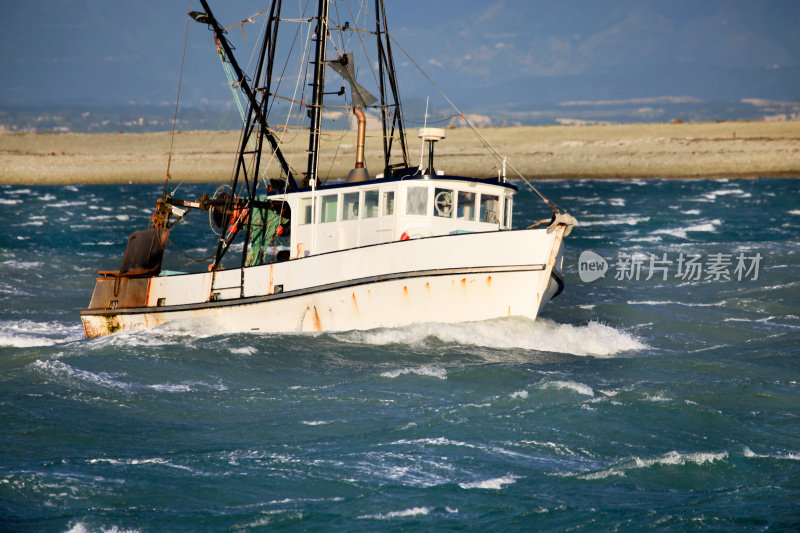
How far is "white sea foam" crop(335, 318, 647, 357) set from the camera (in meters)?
16.7

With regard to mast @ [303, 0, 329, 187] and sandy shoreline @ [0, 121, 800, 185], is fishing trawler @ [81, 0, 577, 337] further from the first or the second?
sandy shoreline @ [0, 121, 800, 185]

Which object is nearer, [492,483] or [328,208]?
[492,483]

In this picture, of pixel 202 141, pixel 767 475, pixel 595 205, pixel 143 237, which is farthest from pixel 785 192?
pixel 202 141

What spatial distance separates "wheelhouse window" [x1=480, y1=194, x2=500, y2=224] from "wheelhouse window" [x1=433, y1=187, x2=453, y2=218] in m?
0.95

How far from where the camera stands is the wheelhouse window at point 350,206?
18734 mm

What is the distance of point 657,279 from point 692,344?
8480 mm

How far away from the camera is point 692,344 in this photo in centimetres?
1759

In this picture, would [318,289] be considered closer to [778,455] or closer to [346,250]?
[346,250]

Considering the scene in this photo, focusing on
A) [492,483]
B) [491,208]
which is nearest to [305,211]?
[491,208]

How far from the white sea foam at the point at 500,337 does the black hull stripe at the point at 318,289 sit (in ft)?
3.19

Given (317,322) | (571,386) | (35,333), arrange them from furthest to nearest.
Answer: (35,333) → (317,322) → (571,386)

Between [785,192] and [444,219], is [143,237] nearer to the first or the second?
[444,219]

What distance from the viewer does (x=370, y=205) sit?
18469mm

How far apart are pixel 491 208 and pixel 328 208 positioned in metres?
3.45
